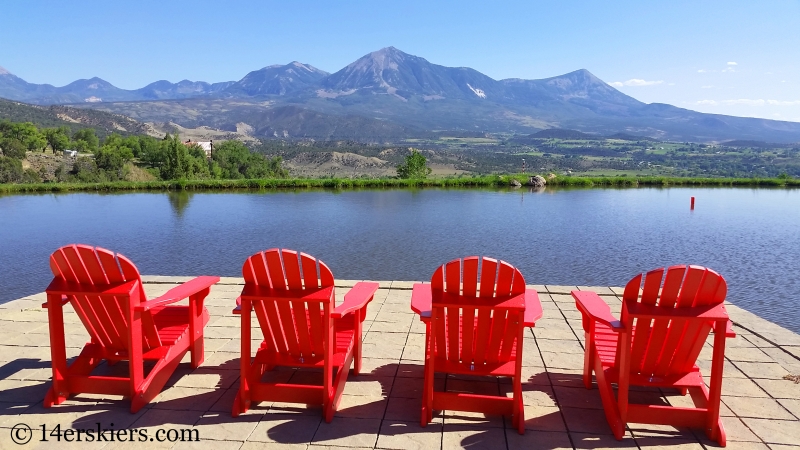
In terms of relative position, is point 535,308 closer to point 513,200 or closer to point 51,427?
point 51,427

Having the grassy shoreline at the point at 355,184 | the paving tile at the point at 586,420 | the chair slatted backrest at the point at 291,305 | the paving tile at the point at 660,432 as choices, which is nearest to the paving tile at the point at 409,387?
the chair slatted backrest at the point at 291,305

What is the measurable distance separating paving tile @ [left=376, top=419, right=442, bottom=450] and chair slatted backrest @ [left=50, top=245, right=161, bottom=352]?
1.61 m

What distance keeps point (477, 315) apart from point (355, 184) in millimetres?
21495

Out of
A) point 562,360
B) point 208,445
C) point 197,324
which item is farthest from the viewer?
point 562,360

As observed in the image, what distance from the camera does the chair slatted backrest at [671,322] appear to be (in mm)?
2750

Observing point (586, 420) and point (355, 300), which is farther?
point (355, 300)

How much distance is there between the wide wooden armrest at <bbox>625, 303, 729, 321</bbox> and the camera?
2740 millimetres

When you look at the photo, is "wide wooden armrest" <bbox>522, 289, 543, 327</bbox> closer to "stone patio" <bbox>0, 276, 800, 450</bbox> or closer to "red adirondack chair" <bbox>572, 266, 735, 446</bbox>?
"red adirondack chair" <bbox>572, 266, 735, 446</bbox>

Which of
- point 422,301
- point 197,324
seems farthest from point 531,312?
point 197,324

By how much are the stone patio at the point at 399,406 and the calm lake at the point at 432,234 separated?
314cm

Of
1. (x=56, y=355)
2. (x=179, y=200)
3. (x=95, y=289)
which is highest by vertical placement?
(x=95, y=289)

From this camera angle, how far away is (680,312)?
277 centimetres

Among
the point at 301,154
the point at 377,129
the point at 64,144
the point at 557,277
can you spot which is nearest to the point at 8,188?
the point at 557,277

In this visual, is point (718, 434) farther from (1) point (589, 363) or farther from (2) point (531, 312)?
(2) point (531, 312)
